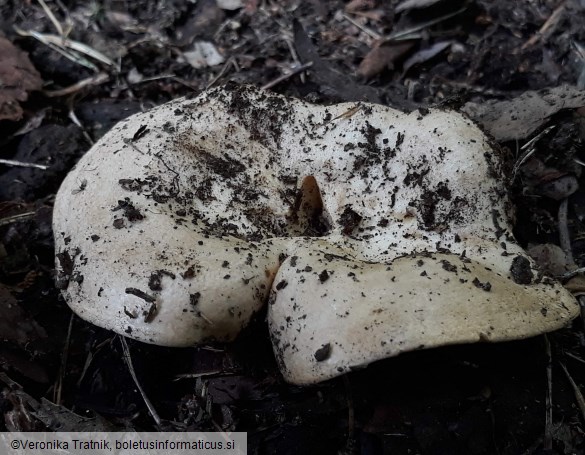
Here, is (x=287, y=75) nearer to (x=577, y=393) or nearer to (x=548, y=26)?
(x=548, y=26)

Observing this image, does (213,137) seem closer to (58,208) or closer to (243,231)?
(243,231)

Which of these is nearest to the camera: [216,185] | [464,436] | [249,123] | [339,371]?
[339,371]

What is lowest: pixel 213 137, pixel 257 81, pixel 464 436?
pixel 464 436

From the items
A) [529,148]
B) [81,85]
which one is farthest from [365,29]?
[81,85]

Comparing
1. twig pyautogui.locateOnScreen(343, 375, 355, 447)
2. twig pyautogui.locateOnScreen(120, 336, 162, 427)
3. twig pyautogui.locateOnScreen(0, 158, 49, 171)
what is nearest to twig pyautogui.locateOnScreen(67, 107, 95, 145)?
twig pyautogui.locateOnScreen(0, 158, 49, 171)

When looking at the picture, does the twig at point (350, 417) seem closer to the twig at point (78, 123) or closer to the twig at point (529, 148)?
the twig at point (529, 148)

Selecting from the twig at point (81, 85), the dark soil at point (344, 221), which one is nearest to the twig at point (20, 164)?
the dark soil at point (344, 221)

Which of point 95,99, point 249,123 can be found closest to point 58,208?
point 249,123
